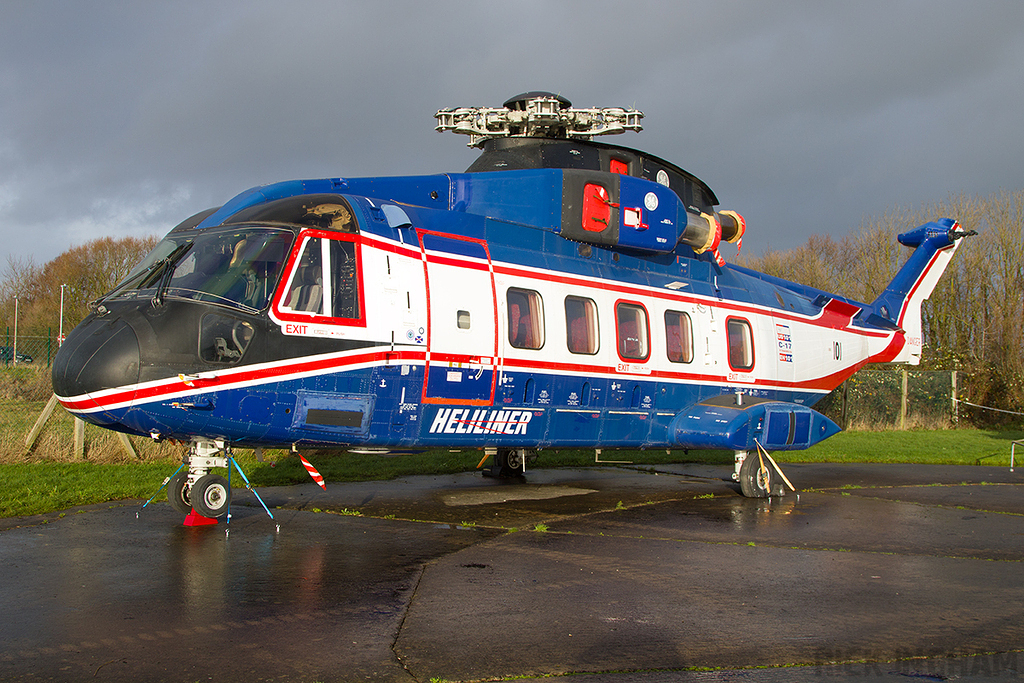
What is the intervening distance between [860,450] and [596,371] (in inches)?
487

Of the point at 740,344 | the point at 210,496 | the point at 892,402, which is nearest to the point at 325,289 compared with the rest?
the point at 210,496

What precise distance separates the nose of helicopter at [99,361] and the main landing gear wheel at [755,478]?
8795 millimetres

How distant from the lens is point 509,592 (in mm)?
6586

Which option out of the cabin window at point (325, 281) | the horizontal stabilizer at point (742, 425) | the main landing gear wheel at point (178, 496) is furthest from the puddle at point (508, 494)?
the cabin window at point (325, 281)

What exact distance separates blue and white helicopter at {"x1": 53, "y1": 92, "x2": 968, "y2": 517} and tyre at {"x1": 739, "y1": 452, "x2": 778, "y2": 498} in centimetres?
3

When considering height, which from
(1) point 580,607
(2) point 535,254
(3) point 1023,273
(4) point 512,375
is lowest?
(1) point 580,607

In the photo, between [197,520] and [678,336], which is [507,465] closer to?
[678,336]

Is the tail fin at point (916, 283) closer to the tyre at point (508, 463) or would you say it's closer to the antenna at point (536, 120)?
the antenna at point (536, 120)

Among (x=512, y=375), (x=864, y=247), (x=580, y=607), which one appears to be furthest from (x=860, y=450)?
(x=864, y=247)

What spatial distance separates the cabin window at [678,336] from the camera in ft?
40.5

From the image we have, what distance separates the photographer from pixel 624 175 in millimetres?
11797

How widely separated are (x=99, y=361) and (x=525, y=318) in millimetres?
4923

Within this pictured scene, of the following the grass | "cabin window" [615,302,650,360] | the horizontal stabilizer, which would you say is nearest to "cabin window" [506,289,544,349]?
"cabin window" [615,302,650,360]

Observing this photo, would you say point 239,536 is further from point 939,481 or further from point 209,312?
point 939,481
